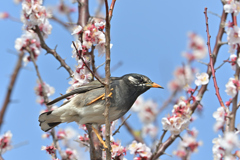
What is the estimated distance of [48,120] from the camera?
4.95 metres

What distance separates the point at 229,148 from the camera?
8.28ft

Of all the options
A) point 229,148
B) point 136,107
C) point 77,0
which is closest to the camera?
point 229,148

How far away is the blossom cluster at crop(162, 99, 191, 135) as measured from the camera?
14.9ft

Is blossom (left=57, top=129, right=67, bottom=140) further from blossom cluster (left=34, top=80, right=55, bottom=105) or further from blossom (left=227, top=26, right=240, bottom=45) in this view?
blossom (left=227, top=26, right=240, bottom=45)

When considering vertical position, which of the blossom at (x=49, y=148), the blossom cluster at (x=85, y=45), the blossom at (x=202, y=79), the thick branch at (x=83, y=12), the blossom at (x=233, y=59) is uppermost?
the thick branch at (x=83, y=12)

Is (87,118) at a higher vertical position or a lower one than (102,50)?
lower

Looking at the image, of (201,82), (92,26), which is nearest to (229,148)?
(201,82)

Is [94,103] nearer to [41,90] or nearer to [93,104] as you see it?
[93,104]

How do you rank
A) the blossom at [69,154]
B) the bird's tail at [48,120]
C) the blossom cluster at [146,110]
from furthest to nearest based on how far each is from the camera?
1. the blossom cluster at [146,110]
2. the blossom at [69,154]
3. the bird's tail at [48,120]

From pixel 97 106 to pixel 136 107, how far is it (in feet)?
12.7

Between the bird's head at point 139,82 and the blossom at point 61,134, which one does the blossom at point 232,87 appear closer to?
the bird's head at point 139,82

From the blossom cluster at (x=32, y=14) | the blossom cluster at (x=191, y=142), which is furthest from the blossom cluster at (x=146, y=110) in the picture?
the blossom cluster at (x=32, y=14)

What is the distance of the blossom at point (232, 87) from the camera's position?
3.92 meters

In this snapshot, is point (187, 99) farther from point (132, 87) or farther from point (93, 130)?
point (93, 130)
